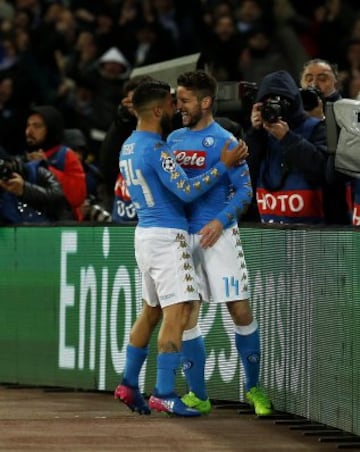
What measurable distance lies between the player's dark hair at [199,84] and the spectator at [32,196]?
2.56m

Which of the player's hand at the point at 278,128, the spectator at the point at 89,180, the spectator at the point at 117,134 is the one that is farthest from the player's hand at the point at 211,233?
the spectator at the point at 89,180

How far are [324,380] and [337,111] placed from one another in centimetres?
155

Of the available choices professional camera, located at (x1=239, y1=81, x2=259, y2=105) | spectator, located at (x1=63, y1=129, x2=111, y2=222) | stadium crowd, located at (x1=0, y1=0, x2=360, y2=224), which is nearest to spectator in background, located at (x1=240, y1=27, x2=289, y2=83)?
stadium crowd, located at (x1=0, y1=0, x2=360, y2=224)

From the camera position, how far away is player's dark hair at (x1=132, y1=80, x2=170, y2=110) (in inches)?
353

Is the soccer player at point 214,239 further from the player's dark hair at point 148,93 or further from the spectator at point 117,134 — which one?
the spectator at point 117,134

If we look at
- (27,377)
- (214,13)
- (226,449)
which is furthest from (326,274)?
(214,13)

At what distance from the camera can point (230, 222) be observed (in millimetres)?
9000

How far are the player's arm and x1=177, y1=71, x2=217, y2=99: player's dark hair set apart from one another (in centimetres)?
41

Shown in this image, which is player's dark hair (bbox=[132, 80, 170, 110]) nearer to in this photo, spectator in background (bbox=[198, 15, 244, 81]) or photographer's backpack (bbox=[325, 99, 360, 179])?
photographer's backpack (bbox=[325, 99, 360, 179])

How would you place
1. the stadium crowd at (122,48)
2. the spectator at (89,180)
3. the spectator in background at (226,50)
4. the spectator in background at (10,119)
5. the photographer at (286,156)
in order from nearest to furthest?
1. the photographer at (286,156)
2. the spectator at (89,180)
3. the stadium crowd at (122,48)
4. the spectator in background at (226,50)
5. the spectator in background at (10,119)

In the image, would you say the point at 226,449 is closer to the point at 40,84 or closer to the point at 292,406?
the point at 292,406

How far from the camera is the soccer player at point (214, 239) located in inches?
354

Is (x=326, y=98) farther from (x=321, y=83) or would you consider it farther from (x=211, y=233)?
(x=211, y=233)

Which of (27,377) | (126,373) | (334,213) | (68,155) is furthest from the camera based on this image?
(68,155)
